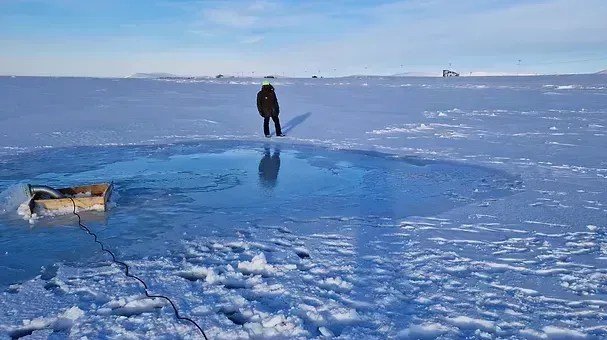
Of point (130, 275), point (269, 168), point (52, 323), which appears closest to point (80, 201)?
point (130, 275)

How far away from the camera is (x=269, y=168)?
10.0m

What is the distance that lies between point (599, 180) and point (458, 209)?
11.8 ft

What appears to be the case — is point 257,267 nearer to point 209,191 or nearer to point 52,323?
point 52,323

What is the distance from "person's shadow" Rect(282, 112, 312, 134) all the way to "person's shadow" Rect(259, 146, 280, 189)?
4164 millimetres

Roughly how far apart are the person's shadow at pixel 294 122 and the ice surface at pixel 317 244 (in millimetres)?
4669

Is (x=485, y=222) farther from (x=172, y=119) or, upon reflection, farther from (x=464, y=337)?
(x=172, y=119)

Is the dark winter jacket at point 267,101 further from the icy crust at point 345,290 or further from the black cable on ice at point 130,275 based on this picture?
the icy crust at point 345,290

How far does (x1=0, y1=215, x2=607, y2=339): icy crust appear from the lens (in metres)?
3.69

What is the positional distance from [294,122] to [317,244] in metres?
13.2

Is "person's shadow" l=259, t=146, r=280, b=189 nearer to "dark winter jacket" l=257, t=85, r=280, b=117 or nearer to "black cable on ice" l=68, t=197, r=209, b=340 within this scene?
"dark winter jacket" l=257, t=85, r=280, b=117

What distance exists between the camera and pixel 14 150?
11281 millimetres

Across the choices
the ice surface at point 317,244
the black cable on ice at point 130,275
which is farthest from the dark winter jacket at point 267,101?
the black cable on ice at point 130,275

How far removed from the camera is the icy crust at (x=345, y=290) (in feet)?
12.1

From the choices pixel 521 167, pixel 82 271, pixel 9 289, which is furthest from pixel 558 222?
pixel 9 289
